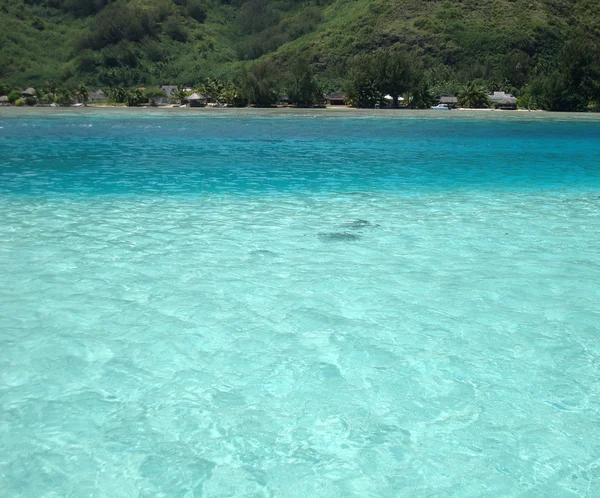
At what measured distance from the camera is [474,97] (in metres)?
68.3

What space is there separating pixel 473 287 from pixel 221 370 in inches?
123

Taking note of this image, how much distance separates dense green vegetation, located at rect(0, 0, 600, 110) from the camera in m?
69.8

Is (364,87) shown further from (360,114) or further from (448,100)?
(360,114)

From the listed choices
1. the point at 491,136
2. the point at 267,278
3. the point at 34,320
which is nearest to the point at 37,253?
the point at 34,320

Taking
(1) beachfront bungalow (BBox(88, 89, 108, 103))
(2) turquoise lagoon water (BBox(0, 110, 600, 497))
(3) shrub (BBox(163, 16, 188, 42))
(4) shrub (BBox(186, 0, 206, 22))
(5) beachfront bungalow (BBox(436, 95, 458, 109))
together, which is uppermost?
(4) shrub (BBox(186, 0, 206, 22))

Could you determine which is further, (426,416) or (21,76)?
(21,76)

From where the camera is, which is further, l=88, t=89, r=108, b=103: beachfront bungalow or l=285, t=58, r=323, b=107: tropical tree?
l=88, t=89, r=108, b=103: beachfront bungalow

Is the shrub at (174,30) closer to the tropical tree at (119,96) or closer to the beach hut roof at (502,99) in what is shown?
the tropical tree at (119,96)

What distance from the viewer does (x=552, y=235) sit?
8.77 meters

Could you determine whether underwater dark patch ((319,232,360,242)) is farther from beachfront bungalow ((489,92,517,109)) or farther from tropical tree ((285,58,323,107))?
beachfront bungalow ((489,92,517,109))

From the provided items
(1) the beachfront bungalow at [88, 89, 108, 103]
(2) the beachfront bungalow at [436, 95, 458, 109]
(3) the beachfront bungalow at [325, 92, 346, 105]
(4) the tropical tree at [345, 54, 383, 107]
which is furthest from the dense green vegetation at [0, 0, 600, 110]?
(1) the beachfront bungalow at [88, 89, 108, 103]

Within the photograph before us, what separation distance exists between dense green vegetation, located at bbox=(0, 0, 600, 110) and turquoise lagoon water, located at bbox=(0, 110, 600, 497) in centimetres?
5923

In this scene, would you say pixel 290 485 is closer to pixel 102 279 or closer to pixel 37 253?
pixel 102 279

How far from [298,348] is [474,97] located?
68778mm
